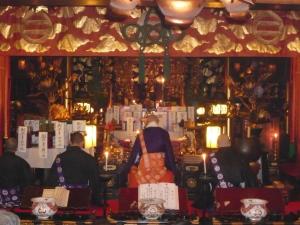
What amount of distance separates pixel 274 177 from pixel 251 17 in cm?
400

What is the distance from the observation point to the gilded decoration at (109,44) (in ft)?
26.1

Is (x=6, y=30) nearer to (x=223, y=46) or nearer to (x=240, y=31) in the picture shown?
(x=223, y=46)

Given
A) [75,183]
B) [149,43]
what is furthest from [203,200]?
[149,43]

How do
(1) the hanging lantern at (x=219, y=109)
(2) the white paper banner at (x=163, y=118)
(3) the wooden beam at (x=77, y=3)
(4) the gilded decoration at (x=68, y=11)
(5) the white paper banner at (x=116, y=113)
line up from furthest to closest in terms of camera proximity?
(1) the hanging lantern at (x=219, y=109) < (5) the white paper banner at (x=116, y=113) < (2) the white paper banner at (x=163, y=118) < (4) the gilded decoration at (x=68, y=11) < (3) the wooden beam at (x=77, y=3)

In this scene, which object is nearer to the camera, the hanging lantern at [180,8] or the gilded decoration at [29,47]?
the hanging lantern at [180,8]

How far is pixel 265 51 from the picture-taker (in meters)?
7.97

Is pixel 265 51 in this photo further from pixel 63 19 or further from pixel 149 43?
pixel 63 19

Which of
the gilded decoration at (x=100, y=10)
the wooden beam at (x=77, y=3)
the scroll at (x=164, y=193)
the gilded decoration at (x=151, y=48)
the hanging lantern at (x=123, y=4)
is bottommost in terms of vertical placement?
the scroll at (x=164, y=193)

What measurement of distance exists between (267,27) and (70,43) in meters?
2.64

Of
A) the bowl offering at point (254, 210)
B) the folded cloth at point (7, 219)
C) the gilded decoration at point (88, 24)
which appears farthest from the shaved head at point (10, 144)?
the folded cloth at point (7, 219)

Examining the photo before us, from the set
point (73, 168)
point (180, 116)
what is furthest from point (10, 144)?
point (180, 116)

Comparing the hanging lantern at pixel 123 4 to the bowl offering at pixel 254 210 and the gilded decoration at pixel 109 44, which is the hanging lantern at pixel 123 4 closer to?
the gilded decoration at pixel 109 44

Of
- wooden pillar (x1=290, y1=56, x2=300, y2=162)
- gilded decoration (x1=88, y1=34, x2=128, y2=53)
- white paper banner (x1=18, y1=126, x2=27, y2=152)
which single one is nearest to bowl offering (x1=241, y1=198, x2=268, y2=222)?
gilded decoration (x1=88, y1=34, x2=128, y2=53)

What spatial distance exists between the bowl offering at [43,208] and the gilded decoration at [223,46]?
3519 mm
